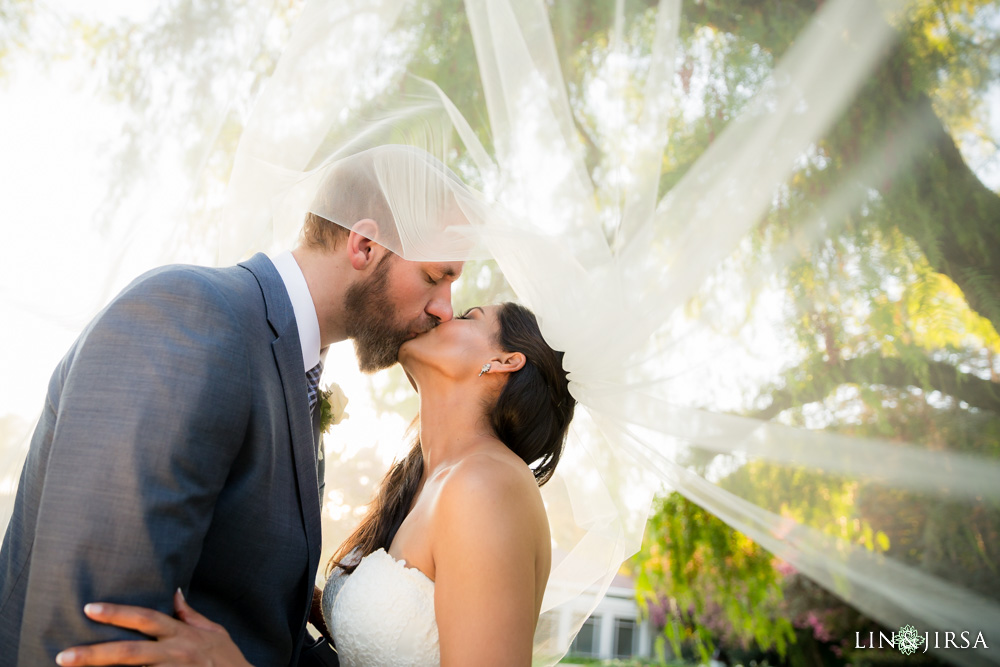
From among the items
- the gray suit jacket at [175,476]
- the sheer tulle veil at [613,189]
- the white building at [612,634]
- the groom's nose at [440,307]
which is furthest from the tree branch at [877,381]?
the white building at [612,634]

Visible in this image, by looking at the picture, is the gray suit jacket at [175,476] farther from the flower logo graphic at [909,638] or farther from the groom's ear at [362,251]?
the flower logo graphic at [909,638]

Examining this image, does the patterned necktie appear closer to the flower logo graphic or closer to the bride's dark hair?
the bride's dark hair

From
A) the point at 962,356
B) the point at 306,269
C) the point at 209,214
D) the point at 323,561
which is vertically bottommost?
the point at 323,561

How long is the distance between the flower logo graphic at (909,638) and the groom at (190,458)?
1.71 m

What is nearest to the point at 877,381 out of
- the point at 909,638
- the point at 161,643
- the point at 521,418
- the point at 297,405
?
the point at 909,638

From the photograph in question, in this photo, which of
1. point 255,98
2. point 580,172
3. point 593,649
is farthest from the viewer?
point 593,649

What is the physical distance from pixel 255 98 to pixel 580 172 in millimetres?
994

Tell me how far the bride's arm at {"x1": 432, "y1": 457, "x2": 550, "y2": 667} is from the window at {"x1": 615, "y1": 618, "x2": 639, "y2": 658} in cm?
1822

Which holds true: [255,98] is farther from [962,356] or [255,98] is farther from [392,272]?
[962,356]

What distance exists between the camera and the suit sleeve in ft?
4.43

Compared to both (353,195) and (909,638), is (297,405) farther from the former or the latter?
(909,638)

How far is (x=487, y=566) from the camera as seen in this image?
6.31 feet

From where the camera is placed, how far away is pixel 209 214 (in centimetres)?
213

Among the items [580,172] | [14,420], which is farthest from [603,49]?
[14,420]
